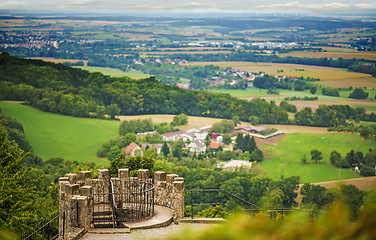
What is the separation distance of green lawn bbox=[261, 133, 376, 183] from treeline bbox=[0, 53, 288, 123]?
12.0m

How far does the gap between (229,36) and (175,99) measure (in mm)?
83840

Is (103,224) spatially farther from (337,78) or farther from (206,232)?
(337,78)

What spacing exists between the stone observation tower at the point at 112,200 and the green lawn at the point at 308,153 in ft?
185

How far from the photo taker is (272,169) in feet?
253

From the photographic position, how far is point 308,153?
275ft

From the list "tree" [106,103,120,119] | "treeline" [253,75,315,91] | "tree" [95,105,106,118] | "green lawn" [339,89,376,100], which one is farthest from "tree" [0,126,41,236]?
"treeline" [253,75,315,91]

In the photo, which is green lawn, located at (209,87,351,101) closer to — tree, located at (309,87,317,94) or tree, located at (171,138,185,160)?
tree, located at (309,87,317,94)

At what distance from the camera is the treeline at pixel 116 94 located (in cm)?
9762

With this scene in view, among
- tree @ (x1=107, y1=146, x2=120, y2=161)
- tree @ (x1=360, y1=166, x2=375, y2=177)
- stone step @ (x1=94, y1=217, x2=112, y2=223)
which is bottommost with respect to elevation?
tree @ (x1=360, y1=166, x2=375, y2=177)

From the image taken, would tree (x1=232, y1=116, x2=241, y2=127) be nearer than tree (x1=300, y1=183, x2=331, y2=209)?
No

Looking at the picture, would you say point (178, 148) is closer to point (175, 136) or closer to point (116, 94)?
point (175, 136)

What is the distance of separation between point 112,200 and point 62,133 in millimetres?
70104

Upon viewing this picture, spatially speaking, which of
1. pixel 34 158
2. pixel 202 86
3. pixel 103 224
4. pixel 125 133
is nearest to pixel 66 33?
pixel 202 86

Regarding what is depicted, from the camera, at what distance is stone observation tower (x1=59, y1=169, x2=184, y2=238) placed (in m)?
13.2
